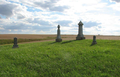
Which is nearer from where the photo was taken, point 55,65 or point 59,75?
point 59,75

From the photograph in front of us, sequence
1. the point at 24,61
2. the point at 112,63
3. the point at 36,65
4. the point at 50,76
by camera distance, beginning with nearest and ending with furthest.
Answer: the point at 50,76 → the point at 112,63 → the point at 36,65 → the point at 24,61

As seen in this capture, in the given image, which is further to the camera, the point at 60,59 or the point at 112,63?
the point at 60,59

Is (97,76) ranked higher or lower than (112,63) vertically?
lower

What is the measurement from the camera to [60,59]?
23.7 ft

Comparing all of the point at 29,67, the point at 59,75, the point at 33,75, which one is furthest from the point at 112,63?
the point at 29,67

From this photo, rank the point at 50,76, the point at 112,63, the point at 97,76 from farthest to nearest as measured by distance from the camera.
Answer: the point at 112,63 < the point at 50,76 < the point at 97,76

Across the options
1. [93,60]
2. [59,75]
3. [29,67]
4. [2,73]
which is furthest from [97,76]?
[2,73]

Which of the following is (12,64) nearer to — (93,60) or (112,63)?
(93,60)

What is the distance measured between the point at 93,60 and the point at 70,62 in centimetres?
169

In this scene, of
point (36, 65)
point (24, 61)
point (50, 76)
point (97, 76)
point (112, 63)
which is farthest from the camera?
point (24, 61)

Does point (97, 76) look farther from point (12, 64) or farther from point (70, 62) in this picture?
point (12, 64)

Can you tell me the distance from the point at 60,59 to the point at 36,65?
1.88 meters

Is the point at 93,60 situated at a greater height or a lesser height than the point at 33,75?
greater

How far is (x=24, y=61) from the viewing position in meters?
7.13
